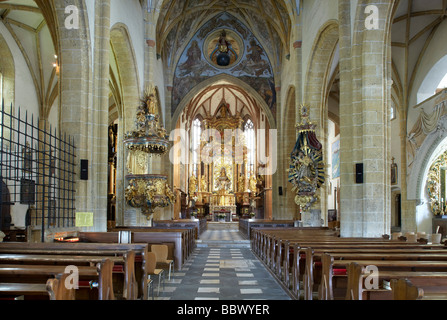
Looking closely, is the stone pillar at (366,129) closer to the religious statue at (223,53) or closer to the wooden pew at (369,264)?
the wooden pew at (369,264)

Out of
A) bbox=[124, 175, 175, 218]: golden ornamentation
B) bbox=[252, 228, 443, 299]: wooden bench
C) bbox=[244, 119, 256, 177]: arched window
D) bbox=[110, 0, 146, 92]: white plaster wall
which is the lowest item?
bbox=[252, 228, 443, 299]: wooden bench

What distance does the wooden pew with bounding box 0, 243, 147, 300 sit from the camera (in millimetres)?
4445

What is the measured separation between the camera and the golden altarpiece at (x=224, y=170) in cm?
3428

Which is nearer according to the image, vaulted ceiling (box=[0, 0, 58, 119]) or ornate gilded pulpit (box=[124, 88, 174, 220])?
ornate gilded pulpit (box=[124, 88, 174, 220])

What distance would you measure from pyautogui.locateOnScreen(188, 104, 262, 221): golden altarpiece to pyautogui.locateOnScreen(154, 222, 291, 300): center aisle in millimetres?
22149

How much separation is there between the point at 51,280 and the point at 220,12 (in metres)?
22.8

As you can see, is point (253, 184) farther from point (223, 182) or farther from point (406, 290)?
point (406, 290)

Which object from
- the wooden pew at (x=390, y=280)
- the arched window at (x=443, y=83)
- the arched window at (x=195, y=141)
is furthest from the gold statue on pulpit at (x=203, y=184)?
the wooden pew at (x=390, y=280)

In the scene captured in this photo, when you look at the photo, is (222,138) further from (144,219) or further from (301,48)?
(144,219)

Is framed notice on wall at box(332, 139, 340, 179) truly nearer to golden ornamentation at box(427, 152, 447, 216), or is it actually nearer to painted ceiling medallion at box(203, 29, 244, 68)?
painted ceiling medallion at box(203, 29, 244, 68)

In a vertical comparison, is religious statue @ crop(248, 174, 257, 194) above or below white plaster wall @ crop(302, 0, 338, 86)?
below

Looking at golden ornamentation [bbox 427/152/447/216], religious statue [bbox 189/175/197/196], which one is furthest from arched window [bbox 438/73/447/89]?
religious statue [bbox 189/175/197/196]

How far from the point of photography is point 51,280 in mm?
2861

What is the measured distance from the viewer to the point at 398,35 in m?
17.4
